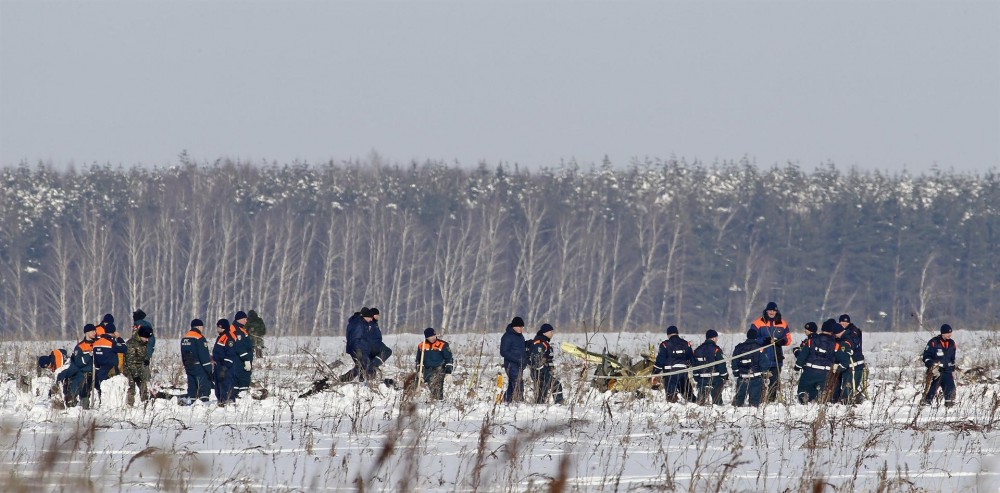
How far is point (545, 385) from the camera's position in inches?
587

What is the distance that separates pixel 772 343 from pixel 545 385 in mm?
3067

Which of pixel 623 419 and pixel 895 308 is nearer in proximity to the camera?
pixel 623 419

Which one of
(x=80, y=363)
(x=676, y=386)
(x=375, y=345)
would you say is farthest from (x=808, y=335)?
(x=80, y=363)

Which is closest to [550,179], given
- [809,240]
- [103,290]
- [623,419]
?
[809,240]

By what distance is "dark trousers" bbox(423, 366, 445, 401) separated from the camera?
535 inches

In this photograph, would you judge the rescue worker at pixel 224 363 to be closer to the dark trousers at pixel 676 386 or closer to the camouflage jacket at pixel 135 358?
the camouflage jacket at pixel 135 358

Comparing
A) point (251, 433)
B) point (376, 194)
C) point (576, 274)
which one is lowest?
point (251, 433)

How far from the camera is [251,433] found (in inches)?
415

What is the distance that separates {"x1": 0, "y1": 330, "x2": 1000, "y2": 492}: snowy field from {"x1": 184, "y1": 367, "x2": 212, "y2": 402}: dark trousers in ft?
2.47

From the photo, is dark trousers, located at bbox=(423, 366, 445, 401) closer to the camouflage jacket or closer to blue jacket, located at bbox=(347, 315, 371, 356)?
blue jacket, located at bbox=(347, 315, 371, 356)

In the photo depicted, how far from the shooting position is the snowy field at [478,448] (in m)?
7.05

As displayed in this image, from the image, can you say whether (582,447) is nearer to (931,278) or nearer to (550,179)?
(931,278)

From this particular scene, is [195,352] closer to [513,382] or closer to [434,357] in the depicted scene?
[434,357]

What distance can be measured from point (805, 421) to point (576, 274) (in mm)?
50341
